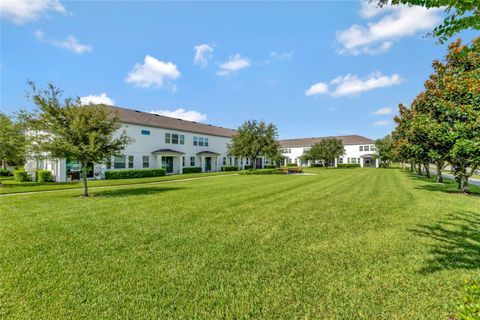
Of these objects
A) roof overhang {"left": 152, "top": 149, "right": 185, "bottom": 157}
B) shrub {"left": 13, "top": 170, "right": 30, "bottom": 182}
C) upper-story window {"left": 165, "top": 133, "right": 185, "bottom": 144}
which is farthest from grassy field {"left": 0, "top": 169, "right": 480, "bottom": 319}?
upper-story window {"left": 165, "top": 133, "right": 185, "bottom": 144}

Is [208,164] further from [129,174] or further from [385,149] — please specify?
[385,149]

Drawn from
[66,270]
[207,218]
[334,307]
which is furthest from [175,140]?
[334,307]

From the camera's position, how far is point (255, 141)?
102 ft

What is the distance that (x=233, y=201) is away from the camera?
990cm

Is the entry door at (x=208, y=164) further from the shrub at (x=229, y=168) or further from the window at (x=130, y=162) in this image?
the window at (x=130, y=162)

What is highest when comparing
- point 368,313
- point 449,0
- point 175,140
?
point 175,140

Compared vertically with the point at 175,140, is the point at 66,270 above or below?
below

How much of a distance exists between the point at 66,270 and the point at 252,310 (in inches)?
129

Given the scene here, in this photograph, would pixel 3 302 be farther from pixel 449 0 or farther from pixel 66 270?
pixel 449 0

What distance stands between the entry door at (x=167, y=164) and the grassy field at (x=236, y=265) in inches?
893

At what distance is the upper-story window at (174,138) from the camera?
30734 mm

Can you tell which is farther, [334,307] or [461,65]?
[461,65]

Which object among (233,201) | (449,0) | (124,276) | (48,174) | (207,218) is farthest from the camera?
(48,174)

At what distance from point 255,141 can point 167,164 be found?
41.6 feet
